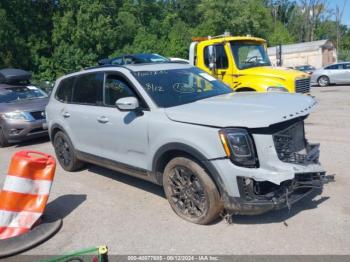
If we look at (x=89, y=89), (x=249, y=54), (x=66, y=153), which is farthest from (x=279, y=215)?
(x=249, y=54)

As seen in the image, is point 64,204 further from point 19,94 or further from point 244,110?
point 19,94

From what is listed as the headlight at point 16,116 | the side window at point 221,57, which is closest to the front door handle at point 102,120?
the headlight at point 16,116

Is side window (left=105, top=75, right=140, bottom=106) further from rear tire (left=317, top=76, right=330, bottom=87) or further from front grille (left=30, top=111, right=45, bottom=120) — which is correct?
rear tire (left=317, top=76, right=330, bottom=87)

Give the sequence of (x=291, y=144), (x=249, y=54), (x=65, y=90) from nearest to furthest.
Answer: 1. (x=291, y=144)
2. (x=65, y=90)
3. (x=249, y=54)

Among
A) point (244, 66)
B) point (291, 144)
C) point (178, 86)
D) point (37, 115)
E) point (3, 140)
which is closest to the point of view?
point (291, 144)

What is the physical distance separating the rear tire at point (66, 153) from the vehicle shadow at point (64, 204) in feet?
3.31

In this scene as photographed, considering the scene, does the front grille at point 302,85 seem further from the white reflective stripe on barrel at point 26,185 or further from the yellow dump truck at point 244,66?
the white reflective stripe on barrel at point 26,185

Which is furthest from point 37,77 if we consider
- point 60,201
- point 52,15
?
point 60,201

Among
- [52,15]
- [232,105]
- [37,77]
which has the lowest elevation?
[37,77]

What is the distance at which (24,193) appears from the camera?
4.39 metres

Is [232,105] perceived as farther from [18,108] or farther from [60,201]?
[18,108]

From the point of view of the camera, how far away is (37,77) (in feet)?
102

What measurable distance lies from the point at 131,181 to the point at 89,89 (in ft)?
5.20

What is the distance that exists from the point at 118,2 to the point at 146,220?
1406 inches
